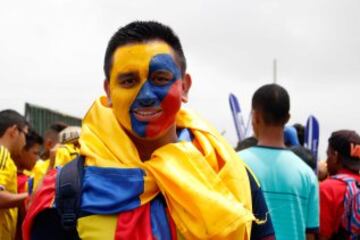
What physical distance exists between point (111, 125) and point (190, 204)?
0.39 meters

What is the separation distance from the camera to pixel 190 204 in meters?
1.73

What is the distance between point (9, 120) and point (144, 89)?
10.5 feet

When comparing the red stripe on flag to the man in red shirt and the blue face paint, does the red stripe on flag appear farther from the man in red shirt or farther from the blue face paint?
the man in red shirt

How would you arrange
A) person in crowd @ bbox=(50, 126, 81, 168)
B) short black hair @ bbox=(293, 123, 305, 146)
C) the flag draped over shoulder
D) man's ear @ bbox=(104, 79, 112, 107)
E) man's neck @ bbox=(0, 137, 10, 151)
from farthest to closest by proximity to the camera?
short black hair @ bbox=(293, 123, 305, 146), man's neck @ bbox=(0, 137, 10, 151), person in crowd @ bbox=(50, 126, 81, 168), man's ear @ bbox=(104, 79, 112, 107), the flag draped over shoulder

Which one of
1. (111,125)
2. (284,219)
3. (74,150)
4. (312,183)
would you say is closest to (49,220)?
(111,125)

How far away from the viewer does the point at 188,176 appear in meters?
1.78

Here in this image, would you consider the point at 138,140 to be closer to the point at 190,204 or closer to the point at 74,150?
the point at 190,204

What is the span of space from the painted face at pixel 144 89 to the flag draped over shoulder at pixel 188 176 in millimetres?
60

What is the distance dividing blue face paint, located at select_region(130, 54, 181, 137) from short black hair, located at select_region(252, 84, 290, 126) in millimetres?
1626

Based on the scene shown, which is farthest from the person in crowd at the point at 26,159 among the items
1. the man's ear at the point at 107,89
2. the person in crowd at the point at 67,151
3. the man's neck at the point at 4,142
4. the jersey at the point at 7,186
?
the man's ear at the point at 107,89

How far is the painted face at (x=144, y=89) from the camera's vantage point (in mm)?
1882

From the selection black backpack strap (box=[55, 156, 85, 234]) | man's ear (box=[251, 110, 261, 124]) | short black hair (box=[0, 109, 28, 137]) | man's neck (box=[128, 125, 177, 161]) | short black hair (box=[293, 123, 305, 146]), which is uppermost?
man's neck (box=[128, 125, 177, 161])

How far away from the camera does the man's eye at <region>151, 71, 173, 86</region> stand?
6.25 ft

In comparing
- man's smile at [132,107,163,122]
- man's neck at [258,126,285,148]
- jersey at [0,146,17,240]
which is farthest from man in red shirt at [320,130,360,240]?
man's smile at [132,107,163,122]
